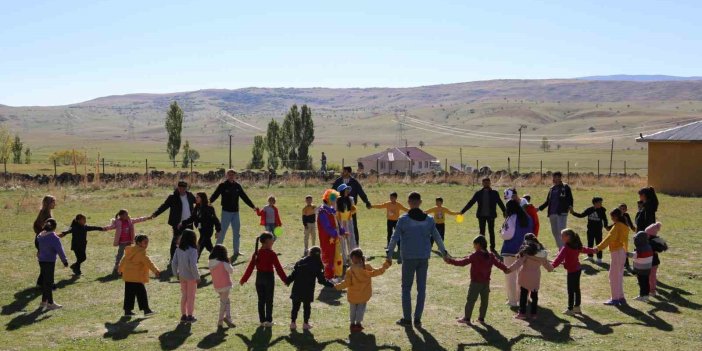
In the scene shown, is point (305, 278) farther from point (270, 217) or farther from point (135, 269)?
point (270, 217)

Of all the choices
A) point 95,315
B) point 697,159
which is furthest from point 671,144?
point 95,315

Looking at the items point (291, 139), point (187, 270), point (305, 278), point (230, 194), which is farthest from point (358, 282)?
point (291, 139)

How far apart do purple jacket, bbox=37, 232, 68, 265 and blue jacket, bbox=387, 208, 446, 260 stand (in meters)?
5.60

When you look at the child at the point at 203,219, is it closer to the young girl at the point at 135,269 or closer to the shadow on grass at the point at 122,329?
the young girl at the point at 135,269

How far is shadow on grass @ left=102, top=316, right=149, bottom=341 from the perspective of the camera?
1037 cm

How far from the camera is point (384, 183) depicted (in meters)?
39.3

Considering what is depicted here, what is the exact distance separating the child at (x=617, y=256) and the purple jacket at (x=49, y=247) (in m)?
9.04

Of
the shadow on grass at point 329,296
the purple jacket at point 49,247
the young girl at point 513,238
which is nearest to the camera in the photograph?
the young girl at point 513,238

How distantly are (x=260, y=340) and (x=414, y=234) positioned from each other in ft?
8.66

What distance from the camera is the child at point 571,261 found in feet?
37.2

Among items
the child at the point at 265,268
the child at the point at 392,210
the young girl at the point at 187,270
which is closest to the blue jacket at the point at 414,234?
the child at the point at 265,268

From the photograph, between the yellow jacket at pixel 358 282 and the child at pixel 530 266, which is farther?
the child at pixel 530 266

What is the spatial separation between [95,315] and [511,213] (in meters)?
6.96

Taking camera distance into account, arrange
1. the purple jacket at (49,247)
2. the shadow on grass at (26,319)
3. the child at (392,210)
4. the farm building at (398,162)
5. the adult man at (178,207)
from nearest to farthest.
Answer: the shadow on grass at (26,319)
the purple jacket at (49,247)
the adult man at (178,207)
the child at (392,210)
the farm building at (398,162)
